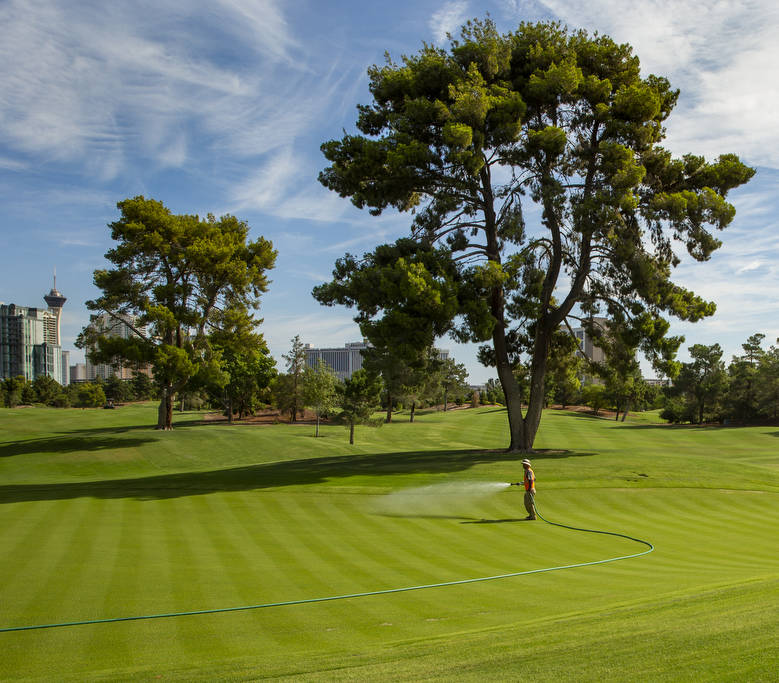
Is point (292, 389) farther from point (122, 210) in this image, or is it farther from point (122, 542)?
point (122, 542)

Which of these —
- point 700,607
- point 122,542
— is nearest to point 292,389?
point 122,542

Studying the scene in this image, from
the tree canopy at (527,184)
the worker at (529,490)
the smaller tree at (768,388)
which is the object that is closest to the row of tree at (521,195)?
the tree canopy at (527,184)

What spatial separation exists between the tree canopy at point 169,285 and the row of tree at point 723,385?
6337cm

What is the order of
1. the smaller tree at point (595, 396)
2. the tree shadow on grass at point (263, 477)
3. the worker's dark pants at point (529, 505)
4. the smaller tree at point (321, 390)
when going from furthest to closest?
1. the smaller tree at point (595, 396)
2. the smaller tree at point (321, 390)
3. the tree shadow on grass at point (263, 477)
4. the worker's dark pants at point (529, 505)

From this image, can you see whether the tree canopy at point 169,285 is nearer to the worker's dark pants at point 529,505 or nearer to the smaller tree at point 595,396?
the worker's dark pants at point 529,505

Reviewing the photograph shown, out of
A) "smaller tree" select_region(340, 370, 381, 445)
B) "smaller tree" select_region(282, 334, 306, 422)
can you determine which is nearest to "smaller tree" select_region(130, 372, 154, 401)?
"smaller tree" select_region(282, 334, 306, 422)

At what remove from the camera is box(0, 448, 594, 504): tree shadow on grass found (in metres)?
18.0

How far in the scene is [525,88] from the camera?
25.7 m

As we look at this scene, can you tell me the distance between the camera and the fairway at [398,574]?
18.2 feet

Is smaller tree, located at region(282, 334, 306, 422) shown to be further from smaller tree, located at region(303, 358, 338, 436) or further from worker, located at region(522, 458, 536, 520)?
worker, located at region(522, 458, 536, 520)

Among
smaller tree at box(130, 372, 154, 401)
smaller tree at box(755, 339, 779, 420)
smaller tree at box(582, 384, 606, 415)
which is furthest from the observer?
smaller tree at box(130, 372, 154, 401)

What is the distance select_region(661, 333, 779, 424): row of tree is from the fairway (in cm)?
5992

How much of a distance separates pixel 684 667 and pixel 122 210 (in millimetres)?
37215

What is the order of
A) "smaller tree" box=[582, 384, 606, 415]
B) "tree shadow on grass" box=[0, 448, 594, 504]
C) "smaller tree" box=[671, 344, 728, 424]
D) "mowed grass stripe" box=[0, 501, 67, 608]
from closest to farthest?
"mowed grass stripe" box=[0, 501, 67, 608] → "tree shadow on grass" box=[0, 448, 594, 504] → "smaller tree" box=[671, 344, 728, 424] → "smaller tree" box=[582, 384, 606, 415]
